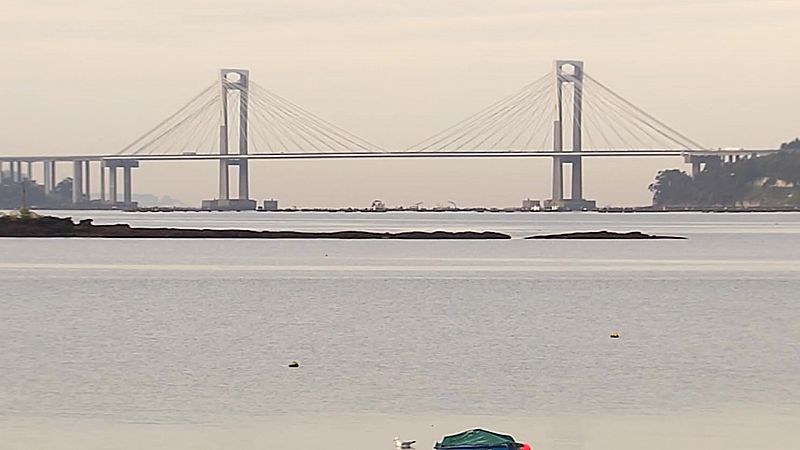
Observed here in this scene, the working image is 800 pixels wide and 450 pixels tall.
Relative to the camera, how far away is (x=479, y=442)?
12.8m

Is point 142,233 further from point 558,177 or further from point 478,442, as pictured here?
point 478,442

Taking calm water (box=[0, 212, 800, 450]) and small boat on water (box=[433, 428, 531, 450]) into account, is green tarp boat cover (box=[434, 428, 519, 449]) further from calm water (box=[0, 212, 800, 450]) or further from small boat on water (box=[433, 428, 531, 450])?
calm water (box=[0, 212, 800, 450])

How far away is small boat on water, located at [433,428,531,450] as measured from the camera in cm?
1273

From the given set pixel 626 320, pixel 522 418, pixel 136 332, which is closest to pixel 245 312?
pixel 136 332

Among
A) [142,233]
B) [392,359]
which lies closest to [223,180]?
[142,233]

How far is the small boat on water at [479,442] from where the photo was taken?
12727mm

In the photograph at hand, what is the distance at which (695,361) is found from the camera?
21734 mm

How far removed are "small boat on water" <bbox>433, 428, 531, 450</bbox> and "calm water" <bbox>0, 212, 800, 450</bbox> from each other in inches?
42.0

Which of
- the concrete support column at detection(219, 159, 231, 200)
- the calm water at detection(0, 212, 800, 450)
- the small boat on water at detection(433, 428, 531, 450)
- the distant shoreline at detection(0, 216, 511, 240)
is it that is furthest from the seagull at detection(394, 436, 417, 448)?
the concrete support column at detection(219, 159, 231, 200)

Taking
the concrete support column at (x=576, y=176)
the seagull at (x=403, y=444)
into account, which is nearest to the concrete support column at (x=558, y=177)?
the concrete support column at (x=576, y=176)

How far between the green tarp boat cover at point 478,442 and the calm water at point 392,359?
3.56 feet

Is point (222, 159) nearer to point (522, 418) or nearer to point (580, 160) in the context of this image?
point (580, 160)

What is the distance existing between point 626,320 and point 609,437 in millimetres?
15793

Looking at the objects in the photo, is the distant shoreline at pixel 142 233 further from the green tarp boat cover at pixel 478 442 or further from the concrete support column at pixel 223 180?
the green tarp boat cover at pixel 478 442
